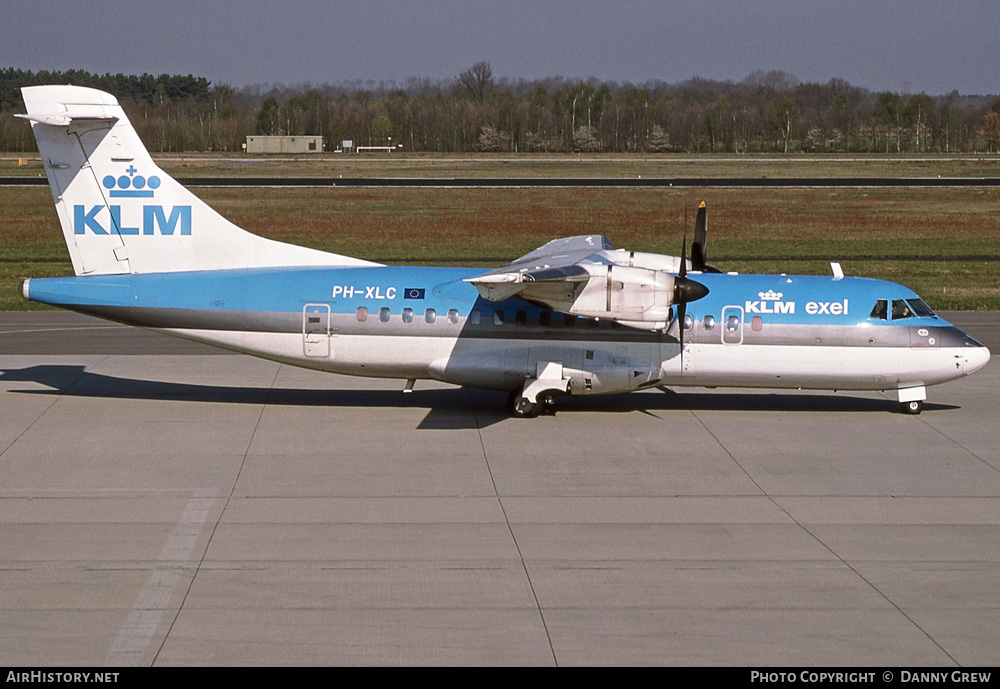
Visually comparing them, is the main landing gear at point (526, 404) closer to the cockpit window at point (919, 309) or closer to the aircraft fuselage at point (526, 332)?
the aircraft fuselage at point (526, 332)

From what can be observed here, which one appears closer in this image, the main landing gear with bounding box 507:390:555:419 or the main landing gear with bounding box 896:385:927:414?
the main landing gear with bounding box 507:390:555:419

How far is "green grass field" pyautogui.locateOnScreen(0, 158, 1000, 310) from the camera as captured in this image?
42.8m

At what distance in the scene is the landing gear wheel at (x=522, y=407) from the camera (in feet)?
69.8

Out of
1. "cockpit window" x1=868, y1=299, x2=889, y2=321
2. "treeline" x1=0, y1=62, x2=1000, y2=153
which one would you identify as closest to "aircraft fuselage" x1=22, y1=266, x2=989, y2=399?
"cockpit window" x1=868, y1=299, x2=889, y2=321

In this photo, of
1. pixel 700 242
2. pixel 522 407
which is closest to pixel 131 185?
pixel 522 407

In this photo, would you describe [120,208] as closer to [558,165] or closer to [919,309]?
[919,309]

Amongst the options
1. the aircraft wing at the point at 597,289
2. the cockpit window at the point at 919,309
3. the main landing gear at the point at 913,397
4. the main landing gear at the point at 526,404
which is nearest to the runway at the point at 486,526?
the main landing gear at the point at 913,397

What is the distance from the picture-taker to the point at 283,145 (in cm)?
13350

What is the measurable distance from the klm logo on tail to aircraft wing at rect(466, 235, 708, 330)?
6.35 m

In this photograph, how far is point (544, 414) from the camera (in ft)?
71.8

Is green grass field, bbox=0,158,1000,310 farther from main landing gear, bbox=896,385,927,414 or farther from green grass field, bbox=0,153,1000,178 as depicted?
green grass field, bbox=0,153,1000,178

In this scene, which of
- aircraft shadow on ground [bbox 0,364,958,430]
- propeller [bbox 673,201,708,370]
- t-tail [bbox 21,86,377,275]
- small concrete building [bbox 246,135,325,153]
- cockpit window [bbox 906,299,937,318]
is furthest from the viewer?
small concrete building [bbox 246,135,325,153]
